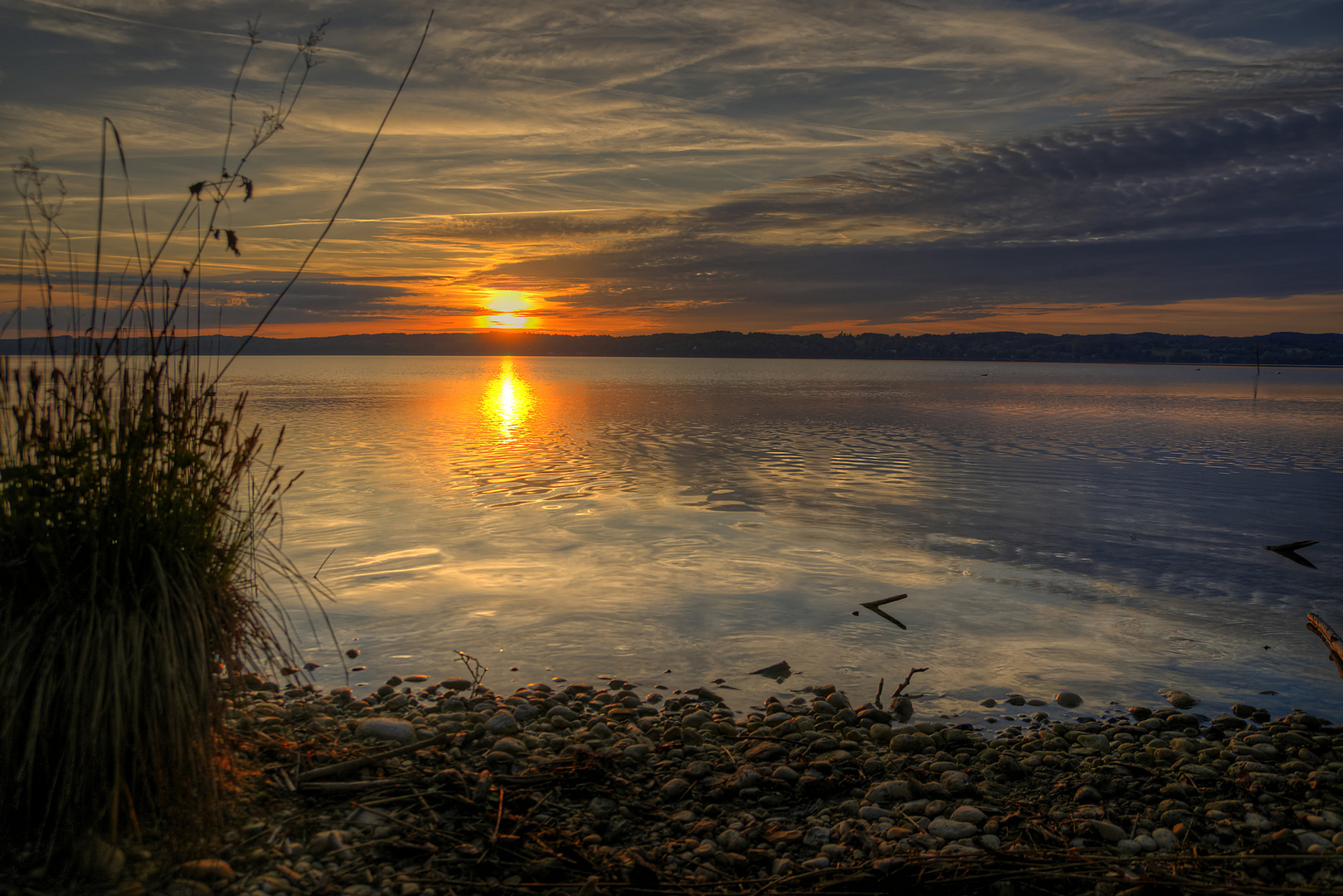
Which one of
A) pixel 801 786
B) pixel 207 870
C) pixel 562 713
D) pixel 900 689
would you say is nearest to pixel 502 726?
pixel 562 713

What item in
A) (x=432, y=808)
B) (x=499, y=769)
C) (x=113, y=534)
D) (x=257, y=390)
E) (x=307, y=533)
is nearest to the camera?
(x=113, y=534)

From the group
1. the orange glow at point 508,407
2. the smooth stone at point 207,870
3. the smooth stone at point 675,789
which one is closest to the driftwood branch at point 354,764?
the smooth stone at point 207,870

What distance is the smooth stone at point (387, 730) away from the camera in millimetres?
4891

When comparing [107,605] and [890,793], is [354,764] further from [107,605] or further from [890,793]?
[890,793]

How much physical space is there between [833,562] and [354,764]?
7543mm

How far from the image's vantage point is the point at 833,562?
1076cm

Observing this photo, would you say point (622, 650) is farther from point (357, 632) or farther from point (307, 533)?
point (307, 533)

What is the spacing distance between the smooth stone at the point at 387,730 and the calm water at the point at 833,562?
1.62 m

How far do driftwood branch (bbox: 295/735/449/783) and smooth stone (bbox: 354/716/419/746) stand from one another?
0.24 meters

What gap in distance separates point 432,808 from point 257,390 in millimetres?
54697

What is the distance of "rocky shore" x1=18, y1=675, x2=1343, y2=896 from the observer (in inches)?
142

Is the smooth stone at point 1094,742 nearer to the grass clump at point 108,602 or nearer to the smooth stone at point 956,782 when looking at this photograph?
the smooth stone at point 956,782

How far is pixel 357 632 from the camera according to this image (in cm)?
783

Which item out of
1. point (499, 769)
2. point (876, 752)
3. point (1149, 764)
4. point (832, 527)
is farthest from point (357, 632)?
point (832, 527)
